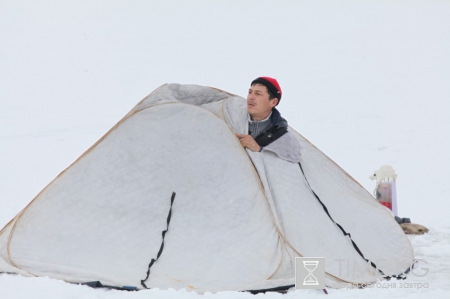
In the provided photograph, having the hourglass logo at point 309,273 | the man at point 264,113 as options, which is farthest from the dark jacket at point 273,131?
the hourglass logo at point 309,273

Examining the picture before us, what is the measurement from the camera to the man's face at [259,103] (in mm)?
4320

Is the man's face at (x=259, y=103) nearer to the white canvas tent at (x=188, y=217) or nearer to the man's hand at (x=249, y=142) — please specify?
the white canvas tent at (x=188, y=217)

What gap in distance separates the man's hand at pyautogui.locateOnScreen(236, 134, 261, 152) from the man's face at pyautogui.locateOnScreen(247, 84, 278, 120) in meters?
0.21

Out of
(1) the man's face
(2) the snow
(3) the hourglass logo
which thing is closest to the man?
(1) the man's face

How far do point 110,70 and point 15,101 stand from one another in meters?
3.07

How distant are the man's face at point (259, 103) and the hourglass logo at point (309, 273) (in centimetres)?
102

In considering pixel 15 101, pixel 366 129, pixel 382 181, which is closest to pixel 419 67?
pixel 366 129

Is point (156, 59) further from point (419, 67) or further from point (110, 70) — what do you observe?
point (419, 67)

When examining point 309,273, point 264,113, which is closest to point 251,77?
point 264,113

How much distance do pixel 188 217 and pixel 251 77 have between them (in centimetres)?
972

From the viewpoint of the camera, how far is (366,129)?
377 inches

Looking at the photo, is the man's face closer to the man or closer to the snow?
the man

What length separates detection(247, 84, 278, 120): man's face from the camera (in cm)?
432

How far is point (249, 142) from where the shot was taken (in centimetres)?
417
